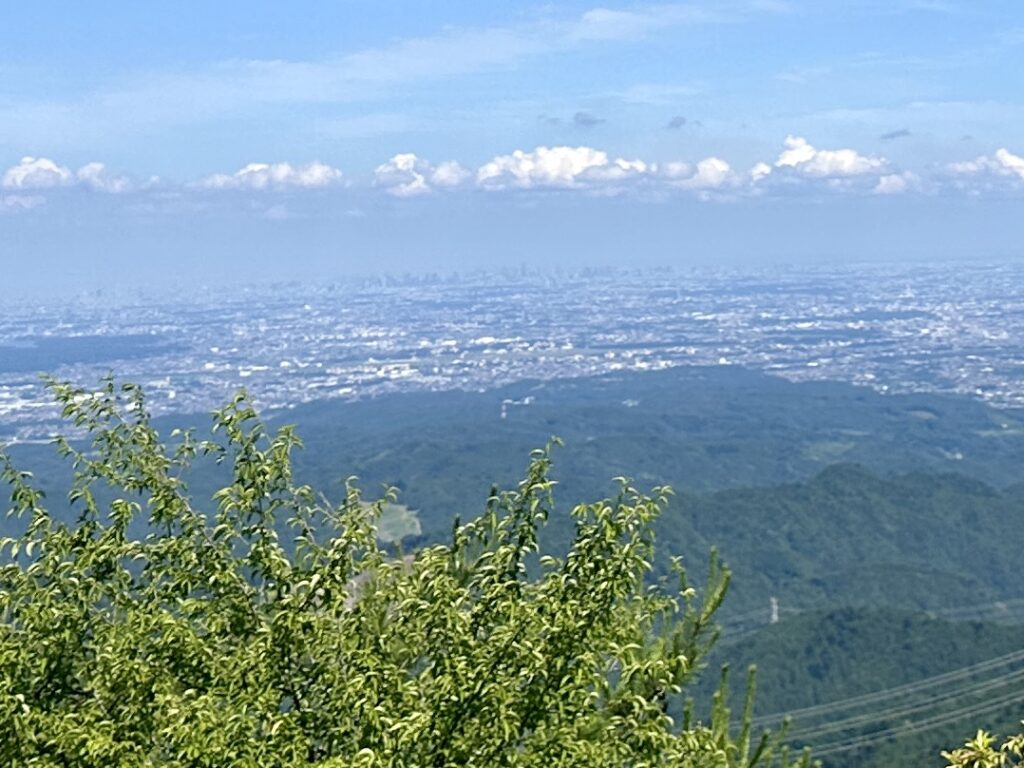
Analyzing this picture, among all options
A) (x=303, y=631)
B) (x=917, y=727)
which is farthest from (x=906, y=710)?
(x=303, y=631)

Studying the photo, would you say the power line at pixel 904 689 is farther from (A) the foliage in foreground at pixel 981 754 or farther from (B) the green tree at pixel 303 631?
(A) the foliage in foreground at pixel 981 754

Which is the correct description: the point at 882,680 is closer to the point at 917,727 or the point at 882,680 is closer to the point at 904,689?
the point at 904,689

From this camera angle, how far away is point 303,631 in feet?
31.5

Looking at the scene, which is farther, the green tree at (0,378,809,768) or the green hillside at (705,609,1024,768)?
the green hillside at (705,609,1024,768)

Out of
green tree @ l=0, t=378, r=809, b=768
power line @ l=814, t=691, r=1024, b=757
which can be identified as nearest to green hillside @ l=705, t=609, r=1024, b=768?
power line @ l=814, t=691, r=1024, b=757

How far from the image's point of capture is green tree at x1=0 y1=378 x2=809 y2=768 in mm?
8906

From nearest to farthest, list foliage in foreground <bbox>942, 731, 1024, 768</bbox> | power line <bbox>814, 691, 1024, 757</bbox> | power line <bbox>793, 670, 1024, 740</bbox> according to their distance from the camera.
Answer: foliage in foreground <bbox>942, 731, 1024, 768</bbox> → power line <bbox>814, 691, 1024, 757</bbox> → power line <bbox>793, 670, 1024, 740</bbox>

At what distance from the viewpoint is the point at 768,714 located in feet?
378

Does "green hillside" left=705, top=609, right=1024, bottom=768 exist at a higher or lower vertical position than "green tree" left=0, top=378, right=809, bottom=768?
lower

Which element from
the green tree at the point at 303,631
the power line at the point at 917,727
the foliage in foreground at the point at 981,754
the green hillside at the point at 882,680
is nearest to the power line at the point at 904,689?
the green hillside at the point at 882,680

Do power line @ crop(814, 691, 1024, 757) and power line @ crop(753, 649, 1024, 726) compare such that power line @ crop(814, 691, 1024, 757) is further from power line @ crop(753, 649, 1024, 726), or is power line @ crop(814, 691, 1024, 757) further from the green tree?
the green tree

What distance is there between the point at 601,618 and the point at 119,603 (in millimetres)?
4202

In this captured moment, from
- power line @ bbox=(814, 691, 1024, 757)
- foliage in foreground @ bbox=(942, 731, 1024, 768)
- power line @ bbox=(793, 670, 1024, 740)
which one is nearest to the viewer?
foliage in foreground @ bbox=(942, 731, 1024, 768)

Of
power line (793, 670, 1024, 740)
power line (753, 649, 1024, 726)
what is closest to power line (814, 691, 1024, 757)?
power line (793, 670, 1024, 740)
